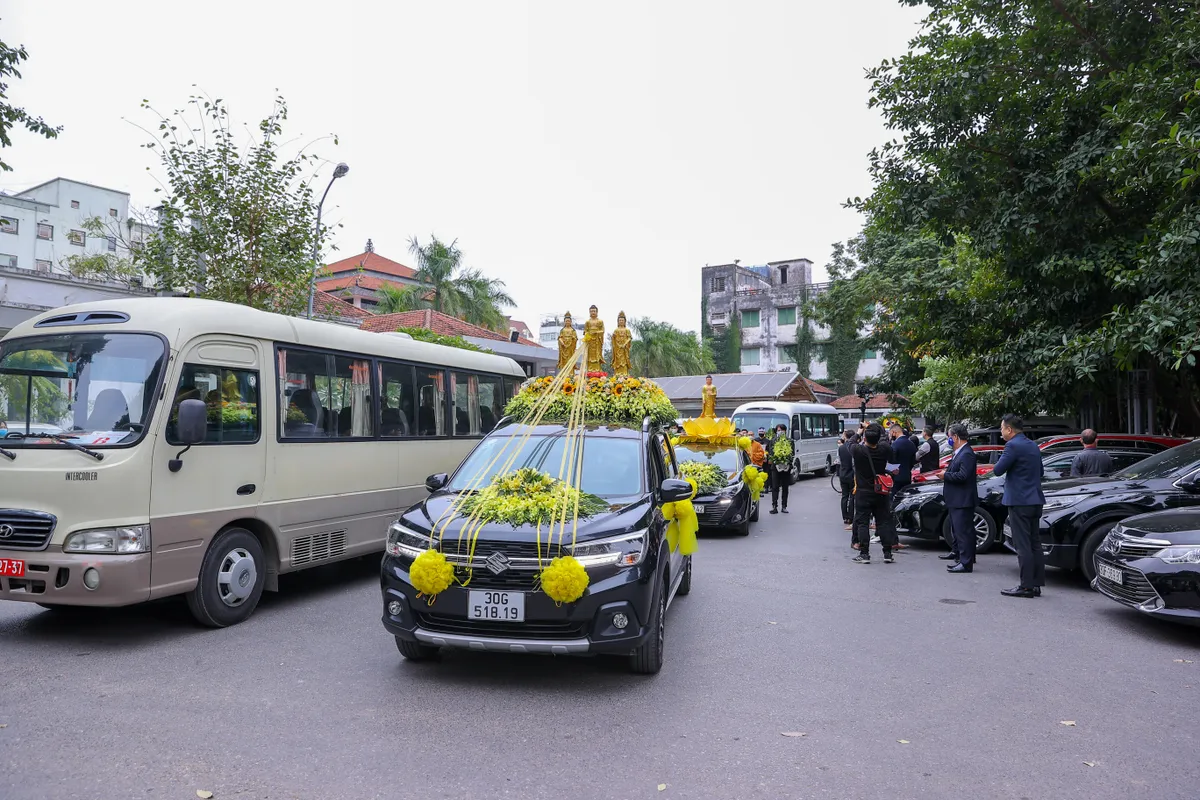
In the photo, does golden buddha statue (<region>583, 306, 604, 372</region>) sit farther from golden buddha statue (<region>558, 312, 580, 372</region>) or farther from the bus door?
the bus door

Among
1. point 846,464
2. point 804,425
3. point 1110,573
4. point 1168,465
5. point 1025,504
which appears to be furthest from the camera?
point 804,425

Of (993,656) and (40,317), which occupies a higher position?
(40,317)

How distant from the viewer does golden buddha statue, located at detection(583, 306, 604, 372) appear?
954 cm

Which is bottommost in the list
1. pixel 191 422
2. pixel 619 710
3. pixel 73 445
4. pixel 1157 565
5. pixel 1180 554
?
pixel 619 710

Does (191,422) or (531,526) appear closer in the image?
(531,526)

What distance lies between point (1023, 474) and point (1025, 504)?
31cm

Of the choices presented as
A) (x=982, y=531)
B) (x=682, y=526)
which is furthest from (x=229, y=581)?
(x=982, y=531)

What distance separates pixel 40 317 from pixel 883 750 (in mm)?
7109

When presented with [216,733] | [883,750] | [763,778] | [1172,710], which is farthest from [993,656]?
[216,733]

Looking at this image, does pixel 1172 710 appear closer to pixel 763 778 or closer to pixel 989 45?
pixel 763 778

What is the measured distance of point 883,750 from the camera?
4.38m

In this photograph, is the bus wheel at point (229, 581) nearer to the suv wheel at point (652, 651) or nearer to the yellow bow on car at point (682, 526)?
the suv wheel at point (652, 651)

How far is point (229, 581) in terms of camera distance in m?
6.92

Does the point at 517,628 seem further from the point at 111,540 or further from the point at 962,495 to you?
the point at 962,495
